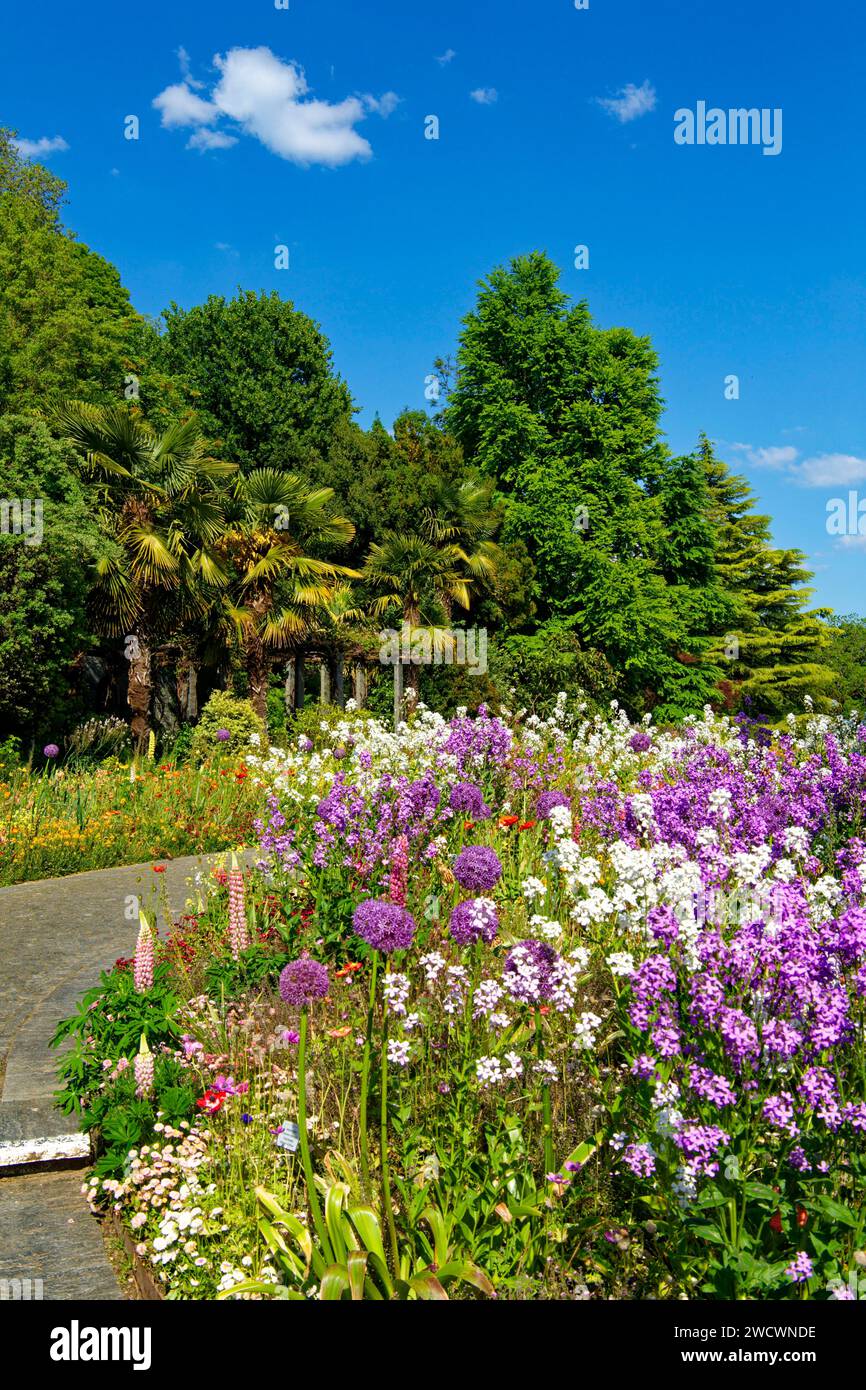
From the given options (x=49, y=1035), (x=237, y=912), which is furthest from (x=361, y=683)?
(x=237, y=912)

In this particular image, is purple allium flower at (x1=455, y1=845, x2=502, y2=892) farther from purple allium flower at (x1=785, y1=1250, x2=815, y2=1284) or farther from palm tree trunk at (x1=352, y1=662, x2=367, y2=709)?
palm tree trunk at (x1=352, y1=662, x2=367, y2=709)

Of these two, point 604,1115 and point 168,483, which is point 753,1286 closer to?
point 604,1115

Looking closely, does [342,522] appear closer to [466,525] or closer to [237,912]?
[466,525]

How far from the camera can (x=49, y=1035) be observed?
484 centimetres

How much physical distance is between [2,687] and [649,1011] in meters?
13.6

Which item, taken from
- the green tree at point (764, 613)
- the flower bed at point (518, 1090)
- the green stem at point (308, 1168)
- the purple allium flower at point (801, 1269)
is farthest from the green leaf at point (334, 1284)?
the green tree at point (764, 613)

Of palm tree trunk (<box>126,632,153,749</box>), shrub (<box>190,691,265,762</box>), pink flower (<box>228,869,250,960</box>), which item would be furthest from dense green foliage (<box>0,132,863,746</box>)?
pink flower (<box>228,869,250,960</box>)

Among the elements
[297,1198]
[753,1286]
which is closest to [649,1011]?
[753,1286]

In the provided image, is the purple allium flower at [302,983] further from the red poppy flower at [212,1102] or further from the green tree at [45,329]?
the green tree at [45,329]

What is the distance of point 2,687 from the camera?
14.2m

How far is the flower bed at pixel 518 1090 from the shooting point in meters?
Answer: 2.53

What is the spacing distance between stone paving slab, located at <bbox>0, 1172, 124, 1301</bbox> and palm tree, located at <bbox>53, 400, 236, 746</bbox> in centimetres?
1398

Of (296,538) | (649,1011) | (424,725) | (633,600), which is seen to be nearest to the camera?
(649,1011)
